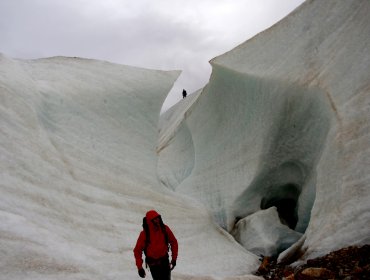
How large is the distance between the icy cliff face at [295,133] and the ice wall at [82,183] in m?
1.33

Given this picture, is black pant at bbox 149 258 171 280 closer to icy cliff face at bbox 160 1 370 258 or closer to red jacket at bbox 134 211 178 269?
red jacket at bbox 134 211 178 269

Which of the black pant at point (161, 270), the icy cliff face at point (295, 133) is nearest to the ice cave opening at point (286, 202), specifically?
the icy cliff face at point (295, 133)

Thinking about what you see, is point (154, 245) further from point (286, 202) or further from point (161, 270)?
point (286, 202)

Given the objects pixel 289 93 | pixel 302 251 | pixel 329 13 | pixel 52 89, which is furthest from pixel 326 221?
pixel 52 89

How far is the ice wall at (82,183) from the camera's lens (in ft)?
18.1

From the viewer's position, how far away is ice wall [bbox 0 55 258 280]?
18.1 ft

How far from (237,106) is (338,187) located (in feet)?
16.5

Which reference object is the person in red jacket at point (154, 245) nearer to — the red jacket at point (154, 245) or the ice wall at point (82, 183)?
the red jacket at point (154, 245)

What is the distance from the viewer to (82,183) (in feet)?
25.5

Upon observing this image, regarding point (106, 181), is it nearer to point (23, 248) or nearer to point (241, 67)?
point (23, 248)

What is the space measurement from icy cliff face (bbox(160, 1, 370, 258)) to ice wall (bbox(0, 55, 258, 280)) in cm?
133

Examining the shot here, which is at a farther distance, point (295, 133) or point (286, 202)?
point (286, 202)

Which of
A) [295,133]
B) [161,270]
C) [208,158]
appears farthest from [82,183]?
[208,158]

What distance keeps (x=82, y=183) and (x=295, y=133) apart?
4493 millimetres
